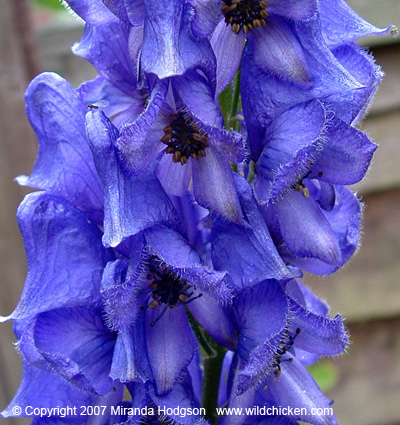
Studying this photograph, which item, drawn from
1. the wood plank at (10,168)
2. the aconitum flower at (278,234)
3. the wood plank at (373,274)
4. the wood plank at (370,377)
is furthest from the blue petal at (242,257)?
the wood plank at (370,377)

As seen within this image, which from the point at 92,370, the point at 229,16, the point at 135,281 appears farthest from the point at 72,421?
the point at 229,16

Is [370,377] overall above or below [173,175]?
below

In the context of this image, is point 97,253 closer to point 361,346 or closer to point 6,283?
A: point 6,283

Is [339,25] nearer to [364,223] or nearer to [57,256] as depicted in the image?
[57,256]

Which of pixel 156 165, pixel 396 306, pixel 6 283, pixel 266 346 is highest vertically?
pixel 156 165

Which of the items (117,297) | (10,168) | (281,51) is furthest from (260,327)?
(10,168)
